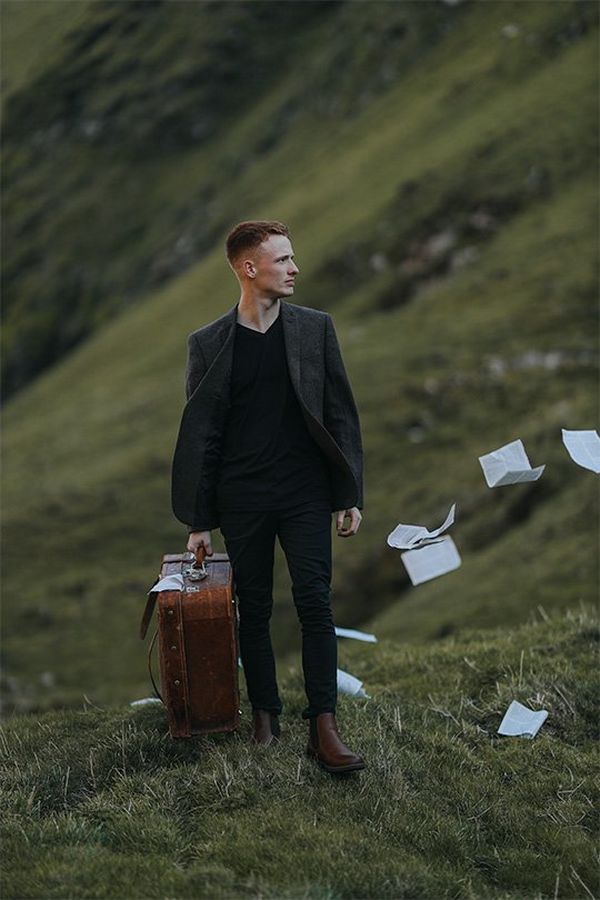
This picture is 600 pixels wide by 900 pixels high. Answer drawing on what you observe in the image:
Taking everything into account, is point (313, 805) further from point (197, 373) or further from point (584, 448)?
point (584, 448)

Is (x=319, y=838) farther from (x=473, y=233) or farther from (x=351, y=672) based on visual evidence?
(x=473, y=233)

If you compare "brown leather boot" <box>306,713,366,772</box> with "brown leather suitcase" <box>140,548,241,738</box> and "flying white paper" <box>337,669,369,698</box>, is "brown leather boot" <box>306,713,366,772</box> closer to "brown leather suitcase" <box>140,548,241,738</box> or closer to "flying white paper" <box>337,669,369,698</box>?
"brown leather suitcase" <box>140,548,241,738</box>

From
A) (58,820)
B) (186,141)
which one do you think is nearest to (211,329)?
(58,820)

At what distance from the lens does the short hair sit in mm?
7770

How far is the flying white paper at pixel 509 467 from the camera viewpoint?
830cm

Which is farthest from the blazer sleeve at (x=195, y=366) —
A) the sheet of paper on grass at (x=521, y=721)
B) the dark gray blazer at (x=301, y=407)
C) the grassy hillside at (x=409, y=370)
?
the grassy hillside at (x=409, y=370)

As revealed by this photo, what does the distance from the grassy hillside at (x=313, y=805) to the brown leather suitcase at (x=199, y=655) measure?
23 centimetres

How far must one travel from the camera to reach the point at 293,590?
7.87 meters

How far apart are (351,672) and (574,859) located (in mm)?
4341

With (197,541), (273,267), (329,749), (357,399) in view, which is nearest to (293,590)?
(197,541)

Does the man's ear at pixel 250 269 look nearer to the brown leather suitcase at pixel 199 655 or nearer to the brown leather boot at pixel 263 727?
the brown leather suitcase at pixel 199 655

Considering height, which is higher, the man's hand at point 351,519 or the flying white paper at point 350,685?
the man's hand at point 351,519

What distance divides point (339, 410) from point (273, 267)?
99cm

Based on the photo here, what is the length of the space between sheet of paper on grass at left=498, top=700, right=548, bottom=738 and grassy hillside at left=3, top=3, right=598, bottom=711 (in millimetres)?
10056
